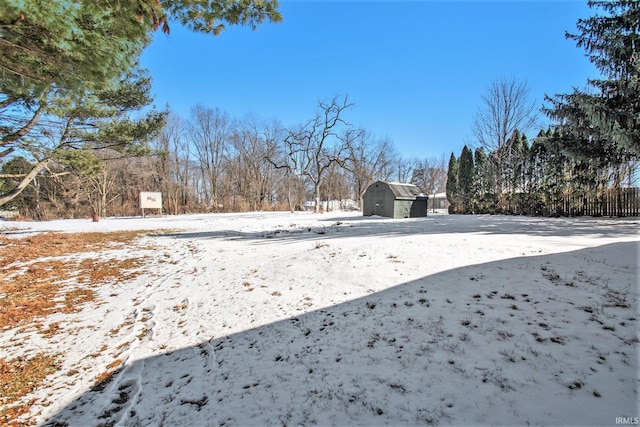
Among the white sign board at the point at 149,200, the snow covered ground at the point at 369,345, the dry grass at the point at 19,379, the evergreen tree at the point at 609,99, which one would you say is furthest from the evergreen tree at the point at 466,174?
the white sign board at the point at 149,200

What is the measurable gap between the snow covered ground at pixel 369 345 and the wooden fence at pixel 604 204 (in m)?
10.2

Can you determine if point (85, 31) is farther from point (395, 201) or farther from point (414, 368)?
point (395, 201)

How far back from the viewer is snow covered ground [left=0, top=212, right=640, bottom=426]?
2049 millimetres

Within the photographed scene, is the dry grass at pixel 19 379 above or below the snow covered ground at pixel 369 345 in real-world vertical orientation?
below

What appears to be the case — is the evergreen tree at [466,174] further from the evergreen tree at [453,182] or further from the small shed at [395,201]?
the small shed at [395,201]

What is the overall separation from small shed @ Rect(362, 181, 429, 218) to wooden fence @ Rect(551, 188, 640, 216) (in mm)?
7272

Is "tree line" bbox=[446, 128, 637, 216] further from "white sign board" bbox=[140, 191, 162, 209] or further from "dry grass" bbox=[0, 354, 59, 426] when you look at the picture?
"white sign board" bbox=[140, 191, 162, 209]

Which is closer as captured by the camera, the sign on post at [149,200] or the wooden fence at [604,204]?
the wooden fence at [604,204]

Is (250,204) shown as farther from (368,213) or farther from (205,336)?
(205,336)

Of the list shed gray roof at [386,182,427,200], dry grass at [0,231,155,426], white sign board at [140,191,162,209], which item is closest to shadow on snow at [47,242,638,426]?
dry grass at [0,231,155,426]

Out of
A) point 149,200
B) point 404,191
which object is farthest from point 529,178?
point 149,200

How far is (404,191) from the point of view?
1752cm

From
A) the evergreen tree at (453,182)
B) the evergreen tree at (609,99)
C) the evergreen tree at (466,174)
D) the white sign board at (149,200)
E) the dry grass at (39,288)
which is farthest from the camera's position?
the evergreen tree at (453,182)

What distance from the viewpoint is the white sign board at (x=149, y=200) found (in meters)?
22.5
